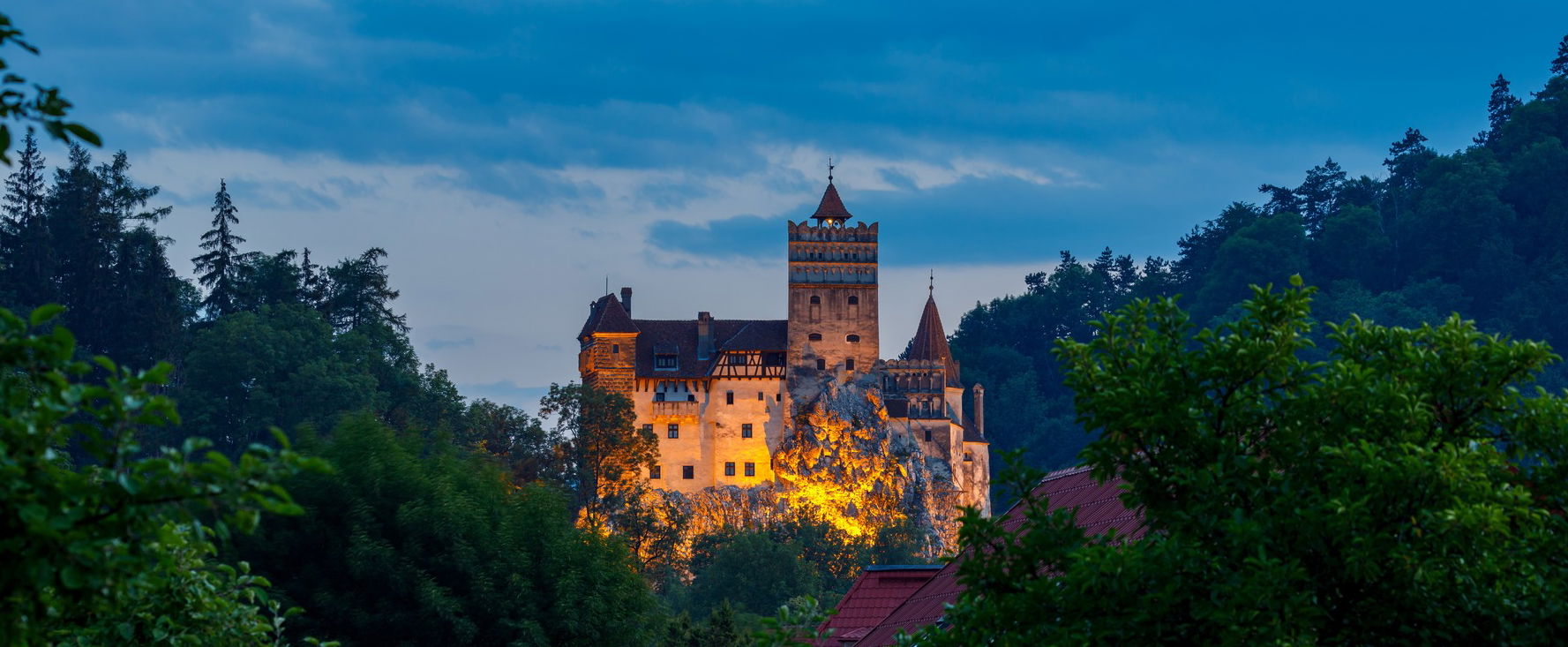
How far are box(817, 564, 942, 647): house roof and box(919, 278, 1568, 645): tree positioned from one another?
60.5 feet

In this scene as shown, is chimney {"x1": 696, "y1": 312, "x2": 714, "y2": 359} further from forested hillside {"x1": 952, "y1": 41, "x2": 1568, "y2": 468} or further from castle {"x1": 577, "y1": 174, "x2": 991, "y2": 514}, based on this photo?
forested hillside {"x1": 952, "y1": 41, "x2": 1568, "y2": 468}

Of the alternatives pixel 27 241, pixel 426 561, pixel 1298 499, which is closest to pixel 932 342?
pixel 27 241

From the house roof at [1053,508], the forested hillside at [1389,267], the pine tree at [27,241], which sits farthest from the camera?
the forested hillside at [1389,267]

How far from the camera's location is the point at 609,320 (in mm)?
119625

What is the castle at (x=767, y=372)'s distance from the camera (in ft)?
383

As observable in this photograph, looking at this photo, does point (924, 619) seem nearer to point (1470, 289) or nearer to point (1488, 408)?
point (1488, 408)

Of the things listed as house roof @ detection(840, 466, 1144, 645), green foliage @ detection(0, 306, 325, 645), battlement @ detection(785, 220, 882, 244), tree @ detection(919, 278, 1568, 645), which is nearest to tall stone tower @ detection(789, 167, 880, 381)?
battlement @ detection(785, 220, 882, 244)

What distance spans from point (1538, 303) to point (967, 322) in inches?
1907

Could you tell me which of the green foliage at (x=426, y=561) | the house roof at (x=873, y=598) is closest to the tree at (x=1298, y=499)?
the house roof at (x=873, y=598)

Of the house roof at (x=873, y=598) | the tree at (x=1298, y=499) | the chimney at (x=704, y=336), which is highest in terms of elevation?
the chimney at (x=704, y=336)

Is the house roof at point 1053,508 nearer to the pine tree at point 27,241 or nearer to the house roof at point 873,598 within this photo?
the house roof at point 873,598

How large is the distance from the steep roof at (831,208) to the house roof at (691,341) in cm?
906

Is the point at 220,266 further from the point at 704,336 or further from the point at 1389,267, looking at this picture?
the point at 1389,267

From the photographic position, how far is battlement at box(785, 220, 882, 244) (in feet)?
412
